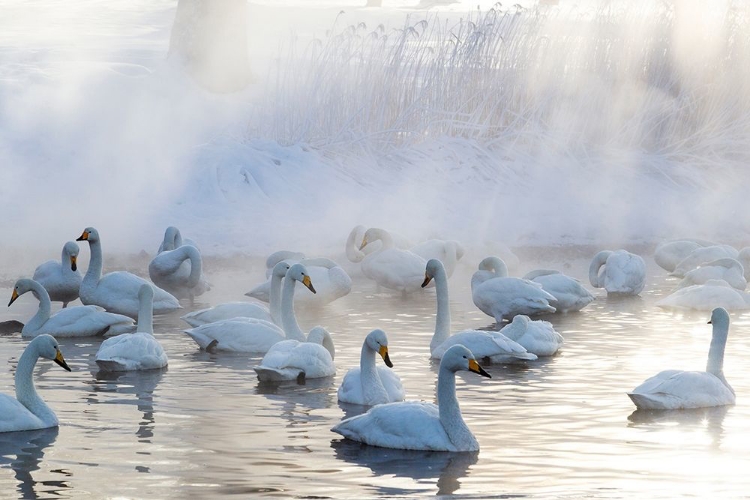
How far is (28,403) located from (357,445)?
207 cm

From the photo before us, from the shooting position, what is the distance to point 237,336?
11.4 metres

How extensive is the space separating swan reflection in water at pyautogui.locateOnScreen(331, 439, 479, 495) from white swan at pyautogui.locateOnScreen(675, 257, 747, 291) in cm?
815

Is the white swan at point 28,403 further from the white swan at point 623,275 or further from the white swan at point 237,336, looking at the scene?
the white swan at point 623,275

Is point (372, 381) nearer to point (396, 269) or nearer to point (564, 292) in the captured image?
point (564, 292)

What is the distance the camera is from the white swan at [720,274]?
1533 cm

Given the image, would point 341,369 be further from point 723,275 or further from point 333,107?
point 333,107

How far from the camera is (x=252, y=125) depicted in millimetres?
20484

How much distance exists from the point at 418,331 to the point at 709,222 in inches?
375

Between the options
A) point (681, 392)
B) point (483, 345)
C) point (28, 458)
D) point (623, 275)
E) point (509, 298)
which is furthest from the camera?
point (623, 275)

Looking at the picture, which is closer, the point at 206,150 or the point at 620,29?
the point at 206,150

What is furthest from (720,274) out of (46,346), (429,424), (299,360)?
(46,346)

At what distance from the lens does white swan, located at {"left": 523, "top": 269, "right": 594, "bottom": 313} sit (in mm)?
13852

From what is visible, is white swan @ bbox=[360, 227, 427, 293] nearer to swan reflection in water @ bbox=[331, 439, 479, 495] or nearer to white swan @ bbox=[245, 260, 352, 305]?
white swan @ bbox=[245, 260, 352, 305]

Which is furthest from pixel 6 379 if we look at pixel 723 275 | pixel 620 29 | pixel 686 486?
pixel 620 29
